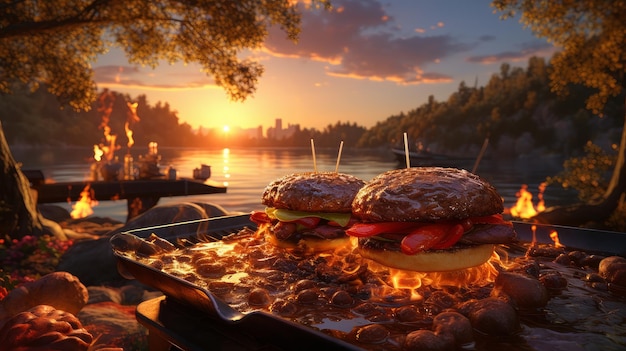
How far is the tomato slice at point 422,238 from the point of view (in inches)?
128

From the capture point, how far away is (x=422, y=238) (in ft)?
10.9

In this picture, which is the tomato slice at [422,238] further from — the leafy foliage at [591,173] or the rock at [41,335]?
the leafy foliage at [591,173]

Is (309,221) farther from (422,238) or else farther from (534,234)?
(534,234)

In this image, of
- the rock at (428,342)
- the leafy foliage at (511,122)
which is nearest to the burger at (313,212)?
the rock at (428,342)

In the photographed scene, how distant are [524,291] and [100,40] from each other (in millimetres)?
16427

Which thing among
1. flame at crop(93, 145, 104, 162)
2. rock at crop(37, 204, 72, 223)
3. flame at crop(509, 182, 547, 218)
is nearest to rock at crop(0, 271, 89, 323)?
flame at crop(509, 182, 547, 218)

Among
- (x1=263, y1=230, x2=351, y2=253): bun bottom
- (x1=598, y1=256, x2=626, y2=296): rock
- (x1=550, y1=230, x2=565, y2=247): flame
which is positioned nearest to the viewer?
(x1=598, y1=256, x2=626, y2=296): rock

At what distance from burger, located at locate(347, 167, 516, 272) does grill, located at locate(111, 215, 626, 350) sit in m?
0.94

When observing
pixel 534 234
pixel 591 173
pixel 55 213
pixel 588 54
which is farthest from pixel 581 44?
pixel 55 213

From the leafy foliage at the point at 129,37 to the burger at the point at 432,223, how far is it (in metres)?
11.4

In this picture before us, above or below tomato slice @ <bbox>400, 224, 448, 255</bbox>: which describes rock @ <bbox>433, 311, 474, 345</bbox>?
below

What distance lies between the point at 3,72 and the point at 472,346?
1691 centimetres

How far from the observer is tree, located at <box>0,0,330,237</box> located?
41.9 feet

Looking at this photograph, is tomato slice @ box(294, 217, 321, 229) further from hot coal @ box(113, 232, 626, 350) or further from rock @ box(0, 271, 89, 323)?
rock @ box(0, 271, 89, 323)
